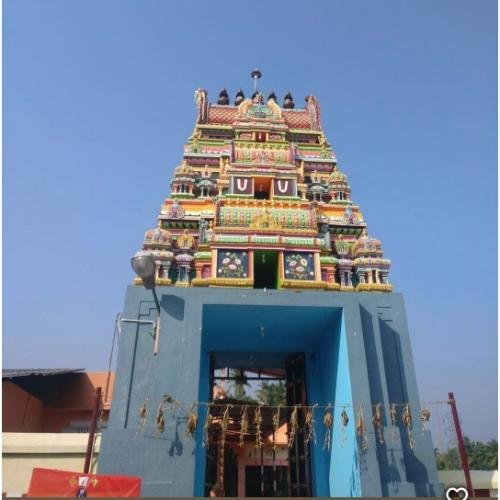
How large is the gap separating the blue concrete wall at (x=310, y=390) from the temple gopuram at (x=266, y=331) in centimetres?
3

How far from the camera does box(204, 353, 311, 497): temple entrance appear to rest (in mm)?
10748

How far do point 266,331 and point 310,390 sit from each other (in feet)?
7.18

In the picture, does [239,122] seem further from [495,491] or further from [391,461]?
[495,491]

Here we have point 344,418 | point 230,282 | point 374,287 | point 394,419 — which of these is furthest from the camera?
point 374,287

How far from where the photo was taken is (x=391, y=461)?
8992 mm

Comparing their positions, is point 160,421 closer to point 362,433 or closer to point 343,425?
point 343,425

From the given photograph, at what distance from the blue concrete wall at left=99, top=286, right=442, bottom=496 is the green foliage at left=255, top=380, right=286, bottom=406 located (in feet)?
72.5

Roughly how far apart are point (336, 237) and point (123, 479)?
9.32 meters

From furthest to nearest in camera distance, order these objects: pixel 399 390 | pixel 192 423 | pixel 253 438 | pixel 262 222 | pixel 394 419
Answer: pixel 253 438 < pixel 262 222 < pixel 399 390 < pixel 394 419 < pixel 192 423

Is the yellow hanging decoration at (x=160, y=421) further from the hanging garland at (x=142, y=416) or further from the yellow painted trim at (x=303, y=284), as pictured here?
the yellow painted trim at (x=303, y=284)

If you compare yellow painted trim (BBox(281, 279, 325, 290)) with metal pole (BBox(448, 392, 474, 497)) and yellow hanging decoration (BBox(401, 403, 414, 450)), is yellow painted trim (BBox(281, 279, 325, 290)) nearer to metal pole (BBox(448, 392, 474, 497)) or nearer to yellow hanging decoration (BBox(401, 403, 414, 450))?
yellow hanging decoration (BBox(401, 403, 414, 450))

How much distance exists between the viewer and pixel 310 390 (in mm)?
12422

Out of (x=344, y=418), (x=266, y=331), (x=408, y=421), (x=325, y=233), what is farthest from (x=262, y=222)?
(x=408, y=421)

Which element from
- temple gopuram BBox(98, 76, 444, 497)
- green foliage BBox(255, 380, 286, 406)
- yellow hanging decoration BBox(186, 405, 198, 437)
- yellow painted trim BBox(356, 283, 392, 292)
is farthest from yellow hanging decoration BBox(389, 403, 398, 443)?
green foliage BBox(255, 380, 286, 406)
